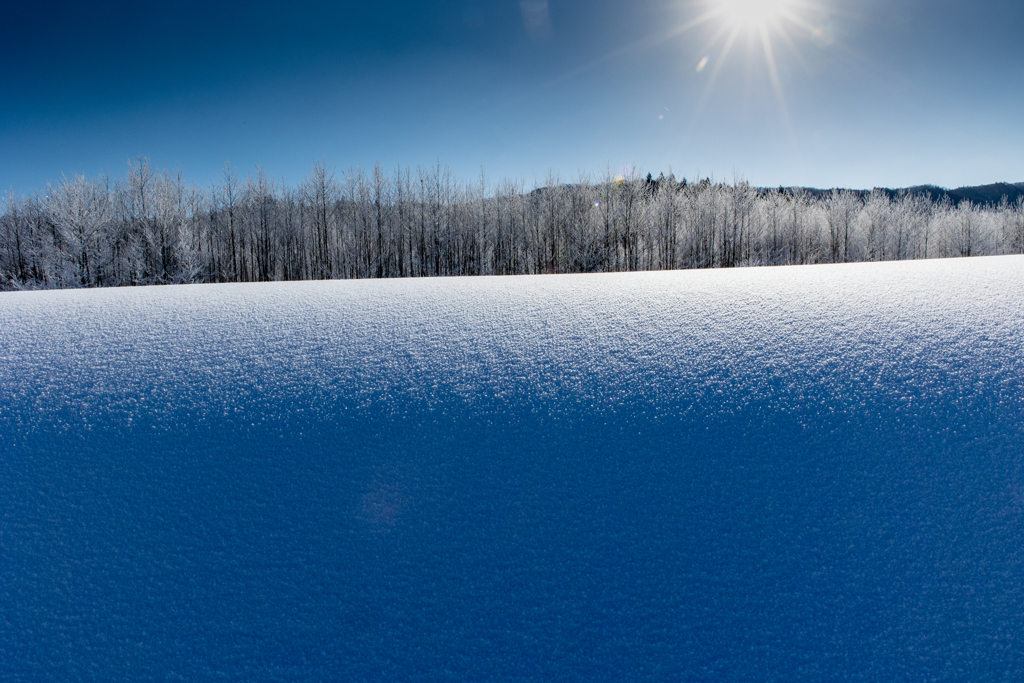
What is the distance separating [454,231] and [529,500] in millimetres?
32124

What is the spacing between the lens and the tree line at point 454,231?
92.4ft

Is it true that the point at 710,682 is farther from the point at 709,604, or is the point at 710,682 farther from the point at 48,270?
the point at 48,270

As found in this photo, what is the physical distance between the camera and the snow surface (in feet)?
4.55

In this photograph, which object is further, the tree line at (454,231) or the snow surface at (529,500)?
the tree line at (454,231)

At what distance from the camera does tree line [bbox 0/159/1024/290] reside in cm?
2816

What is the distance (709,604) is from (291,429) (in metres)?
1.67

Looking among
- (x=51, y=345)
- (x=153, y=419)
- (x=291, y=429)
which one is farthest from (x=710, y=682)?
(x=51, y=345)

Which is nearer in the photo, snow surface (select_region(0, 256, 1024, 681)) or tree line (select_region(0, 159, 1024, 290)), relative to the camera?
snow surface (select_region(0, 256, 1024, 681))

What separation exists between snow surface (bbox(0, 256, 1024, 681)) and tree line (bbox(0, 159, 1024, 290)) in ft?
90.9

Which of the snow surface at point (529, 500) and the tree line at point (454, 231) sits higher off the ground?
the tree line at point (454, 231)

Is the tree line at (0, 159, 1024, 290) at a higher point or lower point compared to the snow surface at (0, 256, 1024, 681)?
higher

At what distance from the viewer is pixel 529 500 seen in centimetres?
170

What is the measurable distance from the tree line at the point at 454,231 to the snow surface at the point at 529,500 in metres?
27.7

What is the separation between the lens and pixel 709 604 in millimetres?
1424
